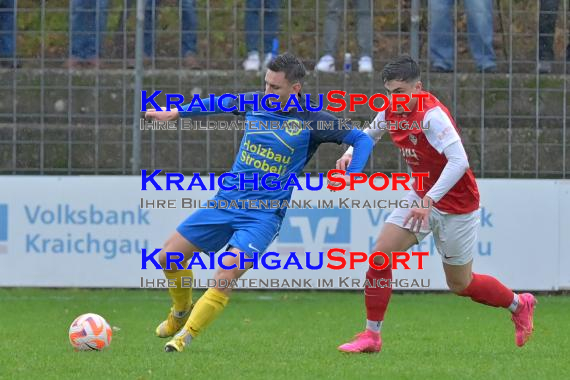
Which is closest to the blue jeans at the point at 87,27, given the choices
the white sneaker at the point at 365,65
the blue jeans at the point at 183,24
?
the blue jeans at the point at 183,24

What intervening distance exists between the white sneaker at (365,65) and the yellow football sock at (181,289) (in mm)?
5207

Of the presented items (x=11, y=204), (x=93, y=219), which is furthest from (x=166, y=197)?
(x=11, y=204)

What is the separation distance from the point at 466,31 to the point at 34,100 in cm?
455

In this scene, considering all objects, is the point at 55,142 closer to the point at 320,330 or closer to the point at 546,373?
the point at 320,330

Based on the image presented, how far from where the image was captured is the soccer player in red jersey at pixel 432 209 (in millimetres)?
7840

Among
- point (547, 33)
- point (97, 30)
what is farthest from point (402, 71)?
point (97, 30)

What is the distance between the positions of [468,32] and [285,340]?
5192mm

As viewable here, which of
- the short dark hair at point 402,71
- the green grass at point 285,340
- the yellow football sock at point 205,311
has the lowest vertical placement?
→ the green grass at point 285,340

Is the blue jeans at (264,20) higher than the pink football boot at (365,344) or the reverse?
higher

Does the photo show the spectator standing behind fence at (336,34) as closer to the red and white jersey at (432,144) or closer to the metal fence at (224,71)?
the metal fence at (224,71)

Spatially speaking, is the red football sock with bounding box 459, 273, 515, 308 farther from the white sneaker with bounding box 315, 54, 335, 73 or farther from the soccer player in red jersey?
the white sneaker with bounding box 315, 54, 335, 73

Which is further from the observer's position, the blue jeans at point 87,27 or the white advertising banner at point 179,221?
the blue jeans at point 87,27

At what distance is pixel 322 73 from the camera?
42.8ft

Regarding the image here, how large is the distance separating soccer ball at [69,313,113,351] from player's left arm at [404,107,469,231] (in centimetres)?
207
